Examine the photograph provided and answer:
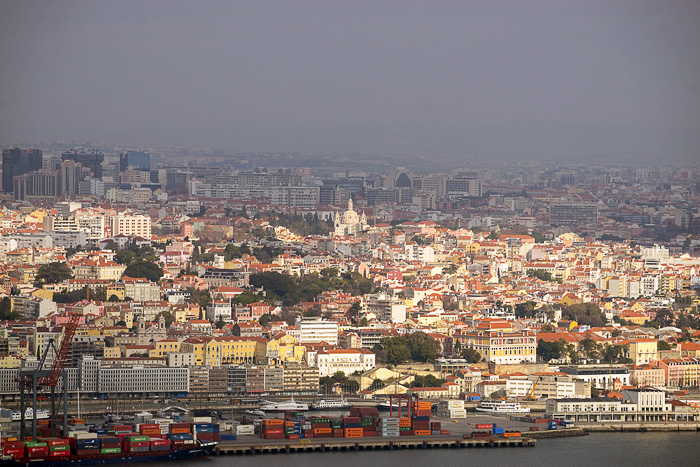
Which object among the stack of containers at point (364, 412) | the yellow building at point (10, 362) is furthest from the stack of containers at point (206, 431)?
the yellow building at point (10, 362)

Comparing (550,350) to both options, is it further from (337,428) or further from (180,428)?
(180,428)

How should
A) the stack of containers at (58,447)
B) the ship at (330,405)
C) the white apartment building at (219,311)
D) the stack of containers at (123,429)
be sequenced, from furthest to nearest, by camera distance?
the white apartment building at (219,311), the ship at (330,405), the stack of containers at (123,429), the stack of containers at (58,447)

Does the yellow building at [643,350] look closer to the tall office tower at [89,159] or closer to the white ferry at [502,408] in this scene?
the white ferry at [502,408]

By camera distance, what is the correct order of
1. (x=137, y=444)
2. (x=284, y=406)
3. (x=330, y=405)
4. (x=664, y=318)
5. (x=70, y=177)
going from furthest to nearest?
(x=70, y=177), (x=664, y=318), (x=330, y=405), (x=284, y=406), (x=137, y=444)

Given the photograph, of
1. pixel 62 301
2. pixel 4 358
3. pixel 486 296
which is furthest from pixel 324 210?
pixel 4 358

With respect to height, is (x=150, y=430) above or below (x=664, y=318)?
below

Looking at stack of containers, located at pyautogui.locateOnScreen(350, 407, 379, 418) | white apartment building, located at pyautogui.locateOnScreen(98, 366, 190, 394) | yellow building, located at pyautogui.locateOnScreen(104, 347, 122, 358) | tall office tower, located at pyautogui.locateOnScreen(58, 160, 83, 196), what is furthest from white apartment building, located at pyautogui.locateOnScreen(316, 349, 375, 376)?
tall office tower, located at pyautogui.locateOnScreen(58, 160, 83, 196)

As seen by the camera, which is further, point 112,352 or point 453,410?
point 112,352

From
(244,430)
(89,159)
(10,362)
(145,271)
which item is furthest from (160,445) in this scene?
(89,159)

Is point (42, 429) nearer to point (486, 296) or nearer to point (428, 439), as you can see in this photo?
point (428, 439)
